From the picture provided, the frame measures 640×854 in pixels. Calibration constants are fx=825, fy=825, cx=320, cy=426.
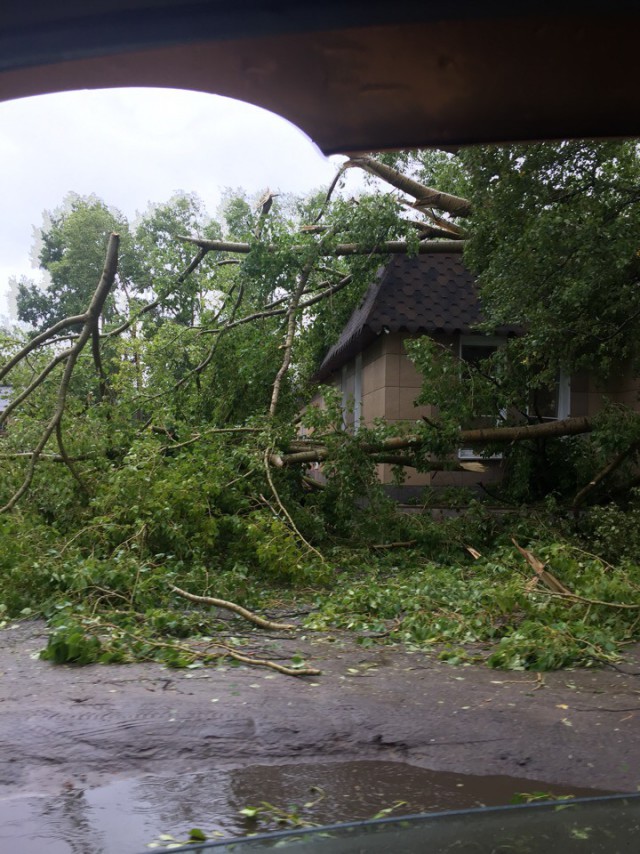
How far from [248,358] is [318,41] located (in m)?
9.18

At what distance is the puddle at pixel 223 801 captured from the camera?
10.1 feet

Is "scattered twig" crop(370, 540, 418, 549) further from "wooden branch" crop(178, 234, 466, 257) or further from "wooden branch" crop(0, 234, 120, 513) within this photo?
"wooden branch" crop(178, 234, 466, 257)

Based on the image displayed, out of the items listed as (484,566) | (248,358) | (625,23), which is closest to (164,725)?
(625,23)

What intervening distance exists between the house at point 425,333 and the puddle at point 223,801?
31.3 ft

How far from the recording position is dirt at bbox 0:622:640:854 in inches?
147

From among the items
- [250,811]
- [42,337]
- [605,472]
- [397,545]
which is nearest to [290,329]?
[397,545]

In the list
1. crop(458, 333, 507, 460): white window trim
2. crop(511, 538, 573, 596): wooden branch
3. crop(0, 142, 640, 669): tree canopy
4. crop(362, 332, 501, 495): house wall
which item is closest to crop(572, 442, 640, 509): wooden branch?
crop(0, 142, 640, 669): tree canopy

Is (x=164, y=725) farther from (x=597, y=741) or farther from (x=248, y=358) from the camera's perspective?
(x=248, y=358)

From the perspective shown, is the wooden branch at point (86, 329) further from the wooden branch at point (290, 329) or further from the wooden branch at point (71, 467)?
the wooden branch at point (290, 329)

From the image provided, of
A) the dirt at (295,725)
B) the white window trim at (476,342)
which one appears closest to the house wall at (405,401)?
the white window trim at (476,342)

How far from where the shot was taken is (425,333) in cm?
1397

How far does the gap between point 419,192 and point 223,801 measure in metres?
11.6

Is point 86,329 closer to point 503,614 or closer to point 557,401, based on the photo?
point 503,614

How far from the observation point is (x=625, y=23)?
1796mm
